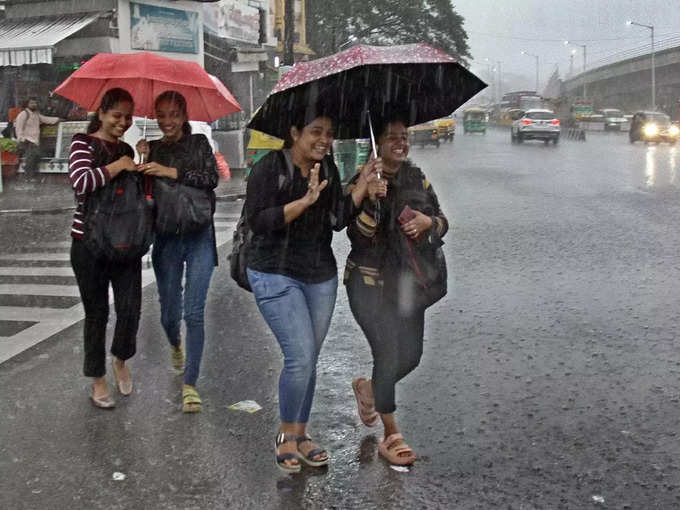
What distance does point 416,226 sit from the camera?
3.88m

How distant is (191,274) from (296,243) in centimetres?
116

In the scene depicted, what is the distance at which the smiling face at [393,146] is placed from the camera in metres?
3.96

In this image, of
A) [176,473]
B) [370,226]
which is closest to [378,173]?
[370,226]

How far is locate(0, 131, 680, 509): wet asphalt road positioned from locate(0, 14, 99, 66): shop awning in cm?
1198

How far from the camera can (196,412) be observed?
489 cm

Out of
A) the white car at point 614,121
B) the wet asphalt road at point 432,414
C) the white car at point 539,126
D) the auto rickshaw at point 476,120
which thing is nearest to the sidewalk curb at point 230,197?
the wet asphalt road at point 432,414

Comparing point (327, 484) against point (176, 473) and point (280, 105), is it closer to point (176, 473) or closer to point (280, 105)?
point (176, 473)

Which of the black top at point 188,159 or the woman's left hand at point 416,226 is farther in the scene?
the black top at point 188,159

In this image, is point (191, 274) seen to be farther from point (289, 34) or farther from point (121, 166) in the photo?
point (289, 34)

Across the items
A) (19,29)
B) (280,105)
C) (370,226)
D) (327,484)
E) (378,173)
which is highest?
(19,29)

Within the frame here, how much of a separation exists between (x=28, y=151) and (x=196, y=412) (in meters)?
16.6

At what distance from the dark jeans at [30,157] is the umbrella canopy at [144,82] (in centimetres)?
1562

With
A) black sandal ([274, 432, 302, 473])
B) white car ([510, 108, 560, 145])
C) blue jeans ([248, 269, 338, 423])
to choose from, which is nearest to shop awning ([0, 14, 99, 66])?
blue jeans ([248, 269, 338, 423])

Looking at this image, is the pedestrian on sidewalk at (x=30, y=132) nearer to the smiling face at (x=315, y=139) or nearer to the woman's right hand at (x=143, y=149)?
the woman's right hand at (x=143, y=149)
